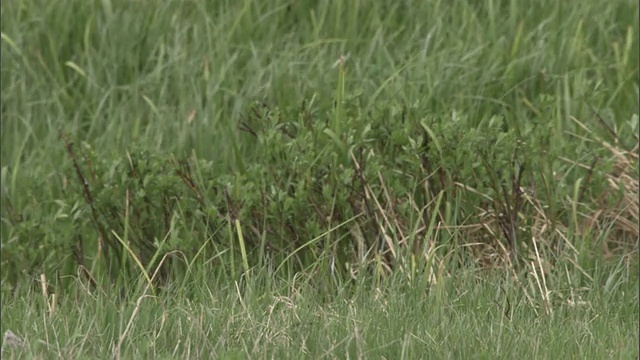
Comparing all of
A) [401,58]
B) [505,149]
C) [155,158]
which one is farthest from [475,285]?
[401,58]

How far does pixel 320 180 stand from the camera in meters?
4.81

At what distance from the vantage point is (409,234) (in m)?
4.50

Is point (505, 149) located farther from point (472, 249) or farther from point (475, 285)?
point (475, 285)

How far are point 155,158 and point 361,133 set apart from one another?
2.75 ft

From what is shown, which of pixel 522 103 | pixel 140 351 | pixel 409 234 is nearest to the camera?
pixel 140 351

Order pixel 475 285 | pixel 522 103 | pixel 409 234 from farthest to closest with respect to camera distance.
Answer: pixel 522 103 → pixel 409 234 → pixel 475 285

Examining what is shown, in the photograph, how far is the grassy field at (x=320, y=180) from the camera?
359cm

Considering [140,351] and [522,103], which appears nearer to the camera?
[140,351]

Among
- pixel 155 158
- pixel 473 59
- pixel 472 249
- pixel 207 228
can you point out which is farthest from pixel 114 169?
pixel 473 59

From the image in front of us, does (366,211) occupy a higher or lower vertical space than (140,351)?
lower

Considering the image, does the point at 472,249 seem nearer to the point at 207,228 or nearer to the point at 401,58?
the point at 207,228

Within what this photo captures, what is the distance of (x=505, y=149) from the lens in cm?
483

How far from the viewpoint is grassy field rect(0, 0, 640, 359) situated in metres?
3.59

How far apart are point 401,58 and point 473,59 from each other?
341 millimetres
